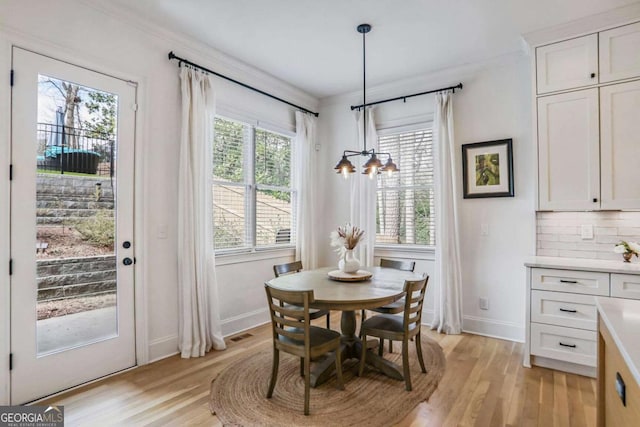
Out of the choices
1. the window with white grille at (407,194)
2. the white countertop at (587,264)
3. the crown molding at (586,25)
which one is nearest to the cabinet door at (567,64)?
the crown molding at (586,25)

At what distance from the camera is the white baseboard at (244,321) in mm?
3748

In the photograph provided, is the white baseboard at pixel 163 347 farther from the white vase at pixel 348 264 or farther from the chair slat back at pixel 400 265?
the chair slat back at pixel 400 265

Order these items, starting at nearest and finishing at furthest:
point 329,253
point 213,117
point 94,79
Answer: point 94,79 → point 213,117 → point 329,253

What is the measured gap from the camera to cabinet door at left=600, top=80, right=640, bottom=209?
9.20 feet

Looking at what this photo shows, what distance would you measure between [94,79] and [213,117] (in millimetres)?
1065

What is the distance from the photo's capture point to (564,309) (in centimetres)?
283

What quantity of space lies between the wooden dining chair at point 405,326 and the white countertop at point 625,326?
1.13 m

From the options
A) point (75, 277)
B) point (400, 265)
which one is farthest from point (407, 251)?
point (75, 277)

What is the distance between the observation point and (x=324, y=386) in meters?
2.60

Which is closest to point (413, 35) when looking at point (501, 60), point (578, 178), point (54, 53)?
point (501, 60)

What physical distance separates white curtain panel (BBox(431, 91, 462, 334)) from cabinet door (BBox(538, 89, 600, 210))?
2.97 ft

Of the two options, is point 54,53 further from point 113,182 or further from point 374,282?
point 374,282

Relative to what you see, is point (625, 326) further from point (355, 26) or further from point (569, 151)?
point (355, 26)

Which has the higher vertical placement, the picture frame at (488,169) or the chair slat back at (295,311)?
the picture frame at (488,169)
